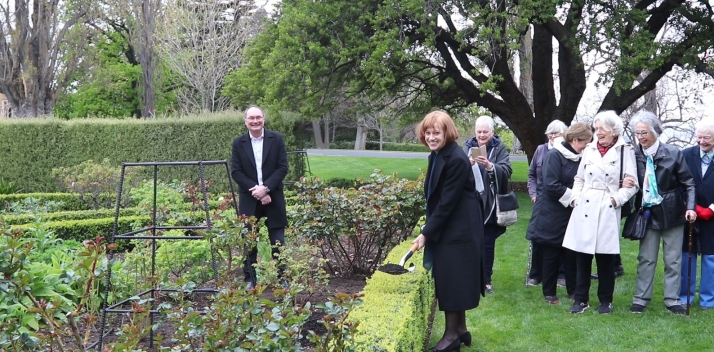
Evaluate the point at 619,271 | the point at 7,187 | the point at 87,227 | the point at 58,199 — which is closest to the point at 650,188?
the point at 619,271

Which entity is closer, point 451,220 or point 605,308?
point 451,220

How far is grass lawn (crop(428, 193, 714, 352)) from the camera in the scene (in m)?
5.12

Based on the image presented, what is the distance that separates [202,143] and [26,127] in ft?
15.4

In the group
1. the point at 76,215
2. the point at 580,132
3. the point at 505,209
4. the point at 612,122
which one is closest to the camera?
the point at 612,122

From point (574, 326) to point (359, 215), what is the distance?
2.20 meters

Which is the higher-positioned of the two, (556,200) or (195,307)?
(556,200)

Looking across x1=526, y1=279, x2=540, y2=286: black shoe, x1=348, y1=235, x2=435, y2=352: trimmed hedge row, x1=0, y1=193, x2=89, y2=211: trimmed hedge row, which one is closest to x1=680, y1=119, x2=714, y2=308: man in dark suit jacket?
x1=526, y1=279, x2=540, y2=286: black shoe

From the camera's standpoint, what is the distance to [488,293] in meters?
6.80

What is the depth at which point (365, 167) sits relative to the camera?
85.0 feet

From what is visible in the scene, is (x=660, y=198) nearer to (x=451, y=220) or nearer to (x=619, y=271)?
(x=619, y=271)

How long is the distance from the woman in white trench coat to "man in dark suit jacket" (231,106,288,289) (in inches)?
107

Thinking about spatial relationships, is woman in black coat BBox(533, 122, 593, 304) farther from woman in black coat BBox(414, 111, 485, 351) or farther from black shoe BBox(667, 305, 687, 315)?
woman in black coat BBox(414, 111, 485, 351)

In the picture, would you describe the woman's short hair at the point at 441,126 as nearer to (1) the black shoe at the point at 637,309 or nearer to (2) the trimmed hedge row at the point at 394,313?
(2) the trimmed hedge row at the point at 394,313

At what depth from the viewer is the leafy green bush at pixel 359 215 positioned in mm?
6520
